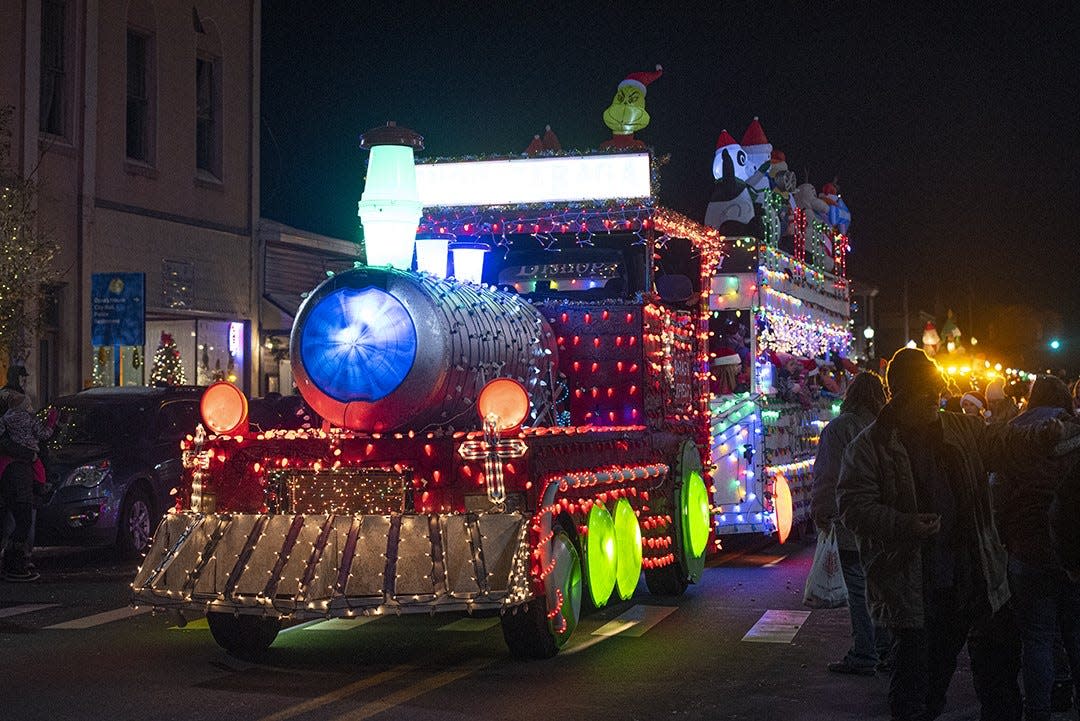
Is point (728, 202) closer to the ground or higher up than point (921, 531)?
higher up

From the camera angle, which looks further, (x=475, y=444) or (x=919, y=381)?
(x=475, y=444)

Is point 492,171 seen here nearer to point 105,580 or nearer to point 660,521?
point 660,521

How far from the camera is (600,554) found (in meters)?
9.88

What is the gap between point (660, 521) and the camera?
11.6 metres

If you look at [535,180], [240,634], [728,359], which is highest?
[535,180]

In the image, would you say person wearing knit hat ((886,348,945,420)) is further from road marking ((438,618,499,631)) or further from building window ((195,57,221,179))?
building window ((195,57,221,179))

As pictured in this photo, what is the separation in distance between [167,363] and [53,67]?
206 inches

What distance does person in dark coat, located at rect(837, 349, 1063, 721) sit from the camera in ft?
19.7

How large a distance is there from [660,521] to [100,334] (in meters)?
14.2

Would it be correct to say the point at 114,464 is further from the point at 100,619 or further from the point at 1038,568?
A: the point at 1038,568

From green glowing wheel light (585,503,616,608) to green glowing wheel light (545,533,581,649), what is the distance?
26 centimetres

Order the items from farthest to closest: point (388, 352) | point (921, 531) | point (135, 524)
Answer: point (135, 524), point (388, 352), point (921, 531)

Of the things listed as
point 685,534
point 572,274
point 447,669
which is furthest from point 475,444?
point 685,534

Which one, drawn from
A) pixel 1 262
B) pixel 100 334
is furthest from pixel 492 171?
pixel 100 334
